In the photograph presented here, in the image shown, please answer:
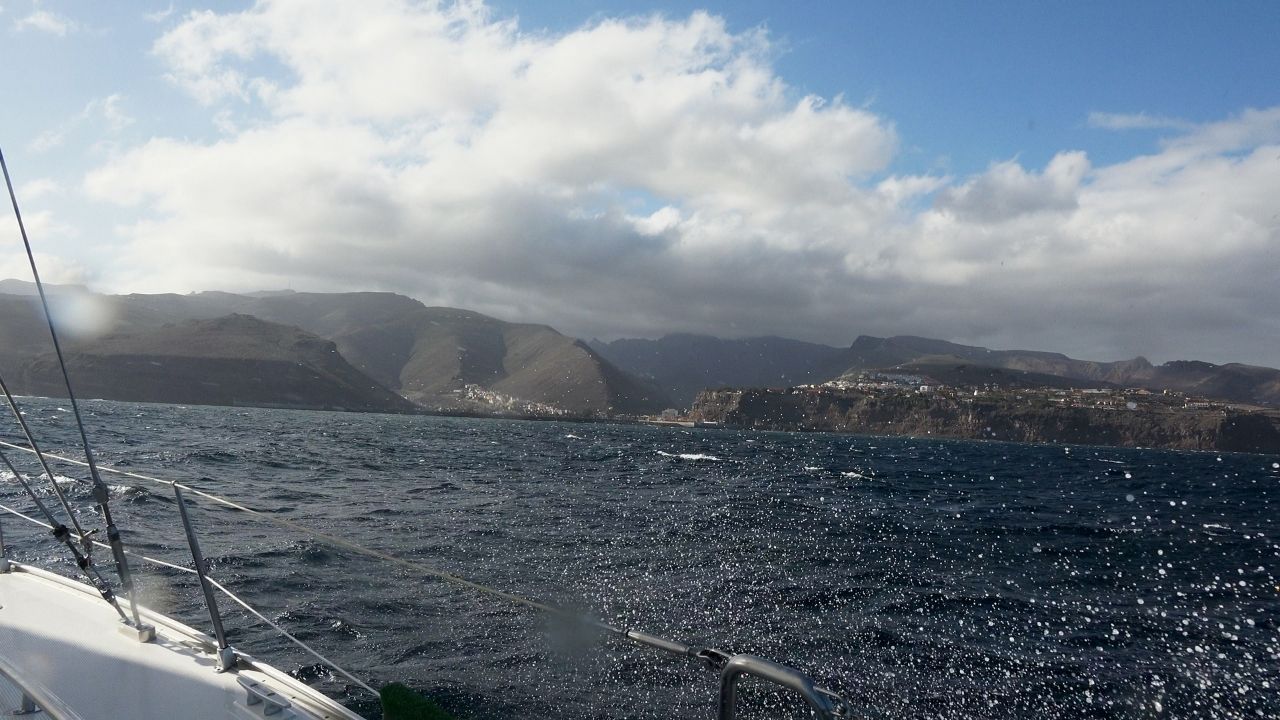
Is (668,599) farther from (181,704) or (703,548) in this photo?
(181,704)

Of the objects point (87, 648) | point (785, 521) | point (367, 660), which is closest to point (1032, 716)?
point (367, 660)

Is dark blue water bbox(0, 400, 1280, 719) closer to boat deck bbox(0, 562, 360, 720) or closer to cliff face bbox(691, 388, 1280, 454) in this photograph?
boat deck bbox(0, 562, 360, 720)

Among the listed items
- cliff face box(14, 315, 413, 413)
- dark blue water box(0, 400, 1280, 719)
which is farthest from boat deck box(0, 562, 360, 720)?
cliff face box(14, 315, 413, 413)

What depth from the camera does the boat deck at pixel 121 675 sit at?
4.25m

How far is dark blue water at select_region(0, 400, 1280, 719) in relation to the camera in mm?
9453

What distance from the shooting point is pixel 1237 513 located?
112 ft

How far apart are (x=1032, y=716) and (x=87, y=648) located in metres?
10.2

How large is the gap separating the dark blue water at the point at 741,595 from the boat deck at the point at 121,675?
10.7 feet

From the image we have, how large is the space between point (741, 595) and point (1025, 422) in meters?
170

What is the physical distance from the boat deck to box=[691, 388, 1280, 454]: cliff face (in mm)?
173543

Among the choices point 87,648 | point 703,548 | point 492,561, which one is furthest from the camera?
point 703,548

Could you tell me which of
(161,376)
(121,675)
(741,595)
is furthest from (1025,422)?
(161,376)

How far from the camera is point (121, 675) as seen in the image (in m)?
4.70

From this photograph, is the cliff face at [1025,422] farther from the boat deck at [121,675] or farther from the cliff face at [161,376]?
the boat deck at [121,675]
